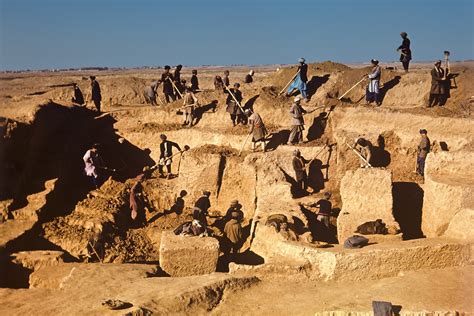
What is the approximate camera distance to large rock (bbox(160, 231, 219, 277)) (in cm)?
1242

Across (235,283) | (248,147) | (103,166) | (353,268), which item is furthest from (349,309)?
(103,166)

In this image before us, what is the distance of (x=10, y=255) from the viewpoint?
13.4 m

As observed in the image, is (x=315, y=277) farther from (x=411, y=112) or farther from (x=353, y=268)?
(x=411, y=112)

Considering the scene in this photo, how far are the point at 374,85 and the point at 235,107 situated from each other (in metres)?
4.32

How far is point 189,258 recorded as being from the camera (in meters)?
12.5

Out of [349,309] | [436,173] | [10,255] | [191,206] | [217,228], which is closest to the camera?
[349,309]

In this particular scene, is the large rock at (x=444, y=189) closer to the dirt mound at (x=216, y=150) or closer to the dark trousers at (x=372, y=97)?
the dark trousers at (x=372, y=97)

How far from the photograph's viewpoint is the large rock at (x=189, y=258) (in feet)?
40.8

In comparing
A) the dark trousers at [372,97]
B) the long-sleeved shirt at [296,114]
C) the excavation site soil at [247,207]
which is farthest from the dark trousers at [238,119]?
the dark trousers at [372,97]

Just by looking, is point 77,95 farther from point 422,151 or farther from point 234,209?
point 422,151

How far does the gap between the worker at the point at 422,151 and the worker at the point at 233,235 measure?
5.14 meters

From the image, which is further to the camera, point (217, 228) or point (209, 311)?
point (217, 228)

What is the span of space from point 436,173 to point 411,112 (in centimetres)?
334

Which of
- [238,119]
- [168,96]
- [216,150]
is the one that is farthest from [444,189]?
[168,96]
